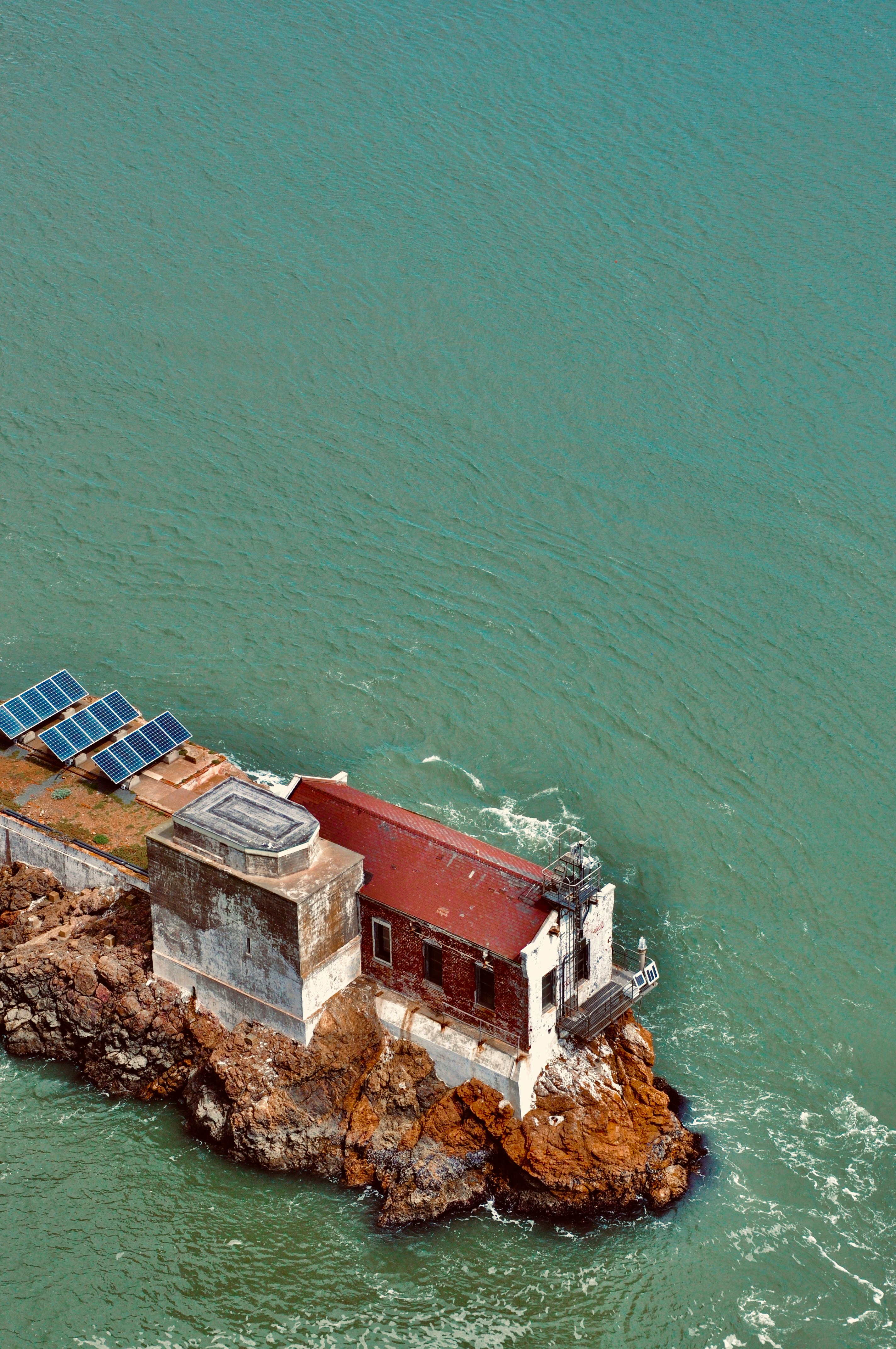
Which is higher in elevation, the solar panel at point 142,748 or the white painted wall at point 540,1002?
the white painted wall at point 540,1002

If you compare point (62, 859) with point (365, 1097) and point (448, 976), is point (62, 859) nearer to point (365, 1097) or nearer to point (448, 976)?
point (365, 1097)

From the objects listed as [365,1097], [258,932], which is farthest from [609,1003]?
[258,932]

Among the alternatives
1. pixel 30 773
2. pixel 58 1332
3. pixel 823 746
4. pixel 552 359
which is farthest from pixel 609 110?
pixel 58 1332

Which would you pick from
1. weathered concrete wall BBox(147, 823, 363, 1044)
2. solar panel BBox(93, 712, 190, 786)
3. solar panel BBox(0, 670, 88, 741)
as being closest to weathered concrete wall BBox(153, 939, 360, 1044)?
weathered concrete wall BBox(147, 823, 363, 1044)

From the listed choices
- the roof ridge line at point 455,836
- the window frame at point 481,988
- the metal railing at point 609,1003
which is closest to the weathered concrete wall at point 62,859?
the roof ridge line at point 455,836

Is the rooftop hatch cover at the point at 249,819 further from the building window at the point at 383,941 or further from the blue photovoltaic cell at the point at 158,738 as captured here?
the blue photovoltaic cell at the point at 158,738

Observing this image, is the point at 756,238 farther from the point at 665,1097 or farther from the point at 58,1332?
the point at 58,1332

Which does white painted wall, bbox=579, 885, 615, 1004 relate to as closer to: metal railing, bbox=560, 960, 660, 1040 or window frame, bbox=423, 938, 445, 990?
metal railing, bbox=560, 960, 660, 1040
